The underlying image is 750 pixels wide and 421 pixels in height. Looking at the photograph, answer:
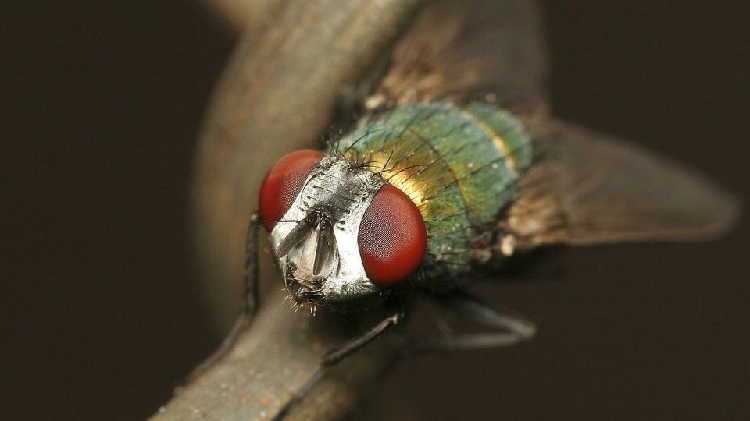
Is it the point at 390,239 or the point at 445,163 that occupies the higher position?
the point at 445,163

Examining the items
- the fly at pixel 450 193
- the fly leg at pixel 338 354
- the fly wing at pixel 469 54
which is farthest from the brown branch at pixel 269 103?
the fly wing at pixel 469 54

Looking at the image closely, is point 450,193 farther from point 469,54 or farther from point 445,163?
Result: point 469,54

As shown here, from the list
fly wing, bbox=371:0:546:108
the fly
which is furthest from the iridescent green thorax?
fly wing, bbox=371:0:546:108

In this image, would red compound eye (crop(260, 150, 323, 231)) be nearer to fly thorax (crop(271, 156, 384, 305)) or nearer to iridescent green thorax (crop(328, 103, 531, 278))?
fly thorax (crop(271, 156, 384, 305))

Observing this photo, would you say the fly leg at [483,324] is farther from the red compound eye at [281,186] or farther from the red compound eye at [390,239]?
the red compound eye at [281,186]

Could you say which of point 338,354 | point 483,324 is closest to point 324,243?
point 338,354

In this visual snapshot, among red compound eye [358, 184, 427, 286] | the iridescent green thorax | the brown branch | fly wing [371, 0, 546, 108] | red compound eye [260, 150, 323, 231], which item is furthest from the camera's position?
fly wing [371, 0, 546, 108]
